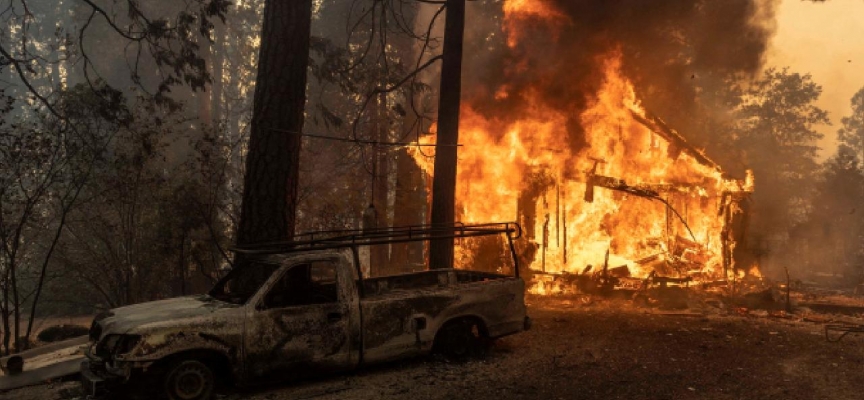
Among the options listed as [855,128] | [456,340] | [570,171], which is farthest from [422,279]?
[855,128]

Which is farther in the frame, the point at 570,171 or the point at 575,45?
the point at 575,45

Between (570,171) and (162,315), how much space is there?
13.2 m

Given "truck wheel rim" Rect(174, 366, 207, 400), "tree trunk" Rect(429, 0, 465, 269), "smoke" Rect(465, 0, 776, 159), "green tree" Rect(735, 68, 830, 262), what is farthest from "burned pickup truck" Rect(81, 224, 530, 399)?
"green tree" Rect(735, 68, 830, 262)

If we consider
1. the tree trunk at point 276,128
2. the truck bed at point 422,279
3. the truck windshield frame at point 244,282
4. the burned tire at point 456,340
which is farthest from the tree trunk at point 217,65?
the burned tire at point 456,340

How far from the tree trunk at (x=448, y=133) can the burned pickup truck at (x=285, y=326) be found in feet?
10.7

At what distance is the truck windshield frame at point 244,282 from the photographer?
697 centimetres

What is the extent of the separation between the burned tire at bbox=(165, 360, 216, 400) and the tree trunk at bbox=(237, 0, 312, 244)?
9.20ft

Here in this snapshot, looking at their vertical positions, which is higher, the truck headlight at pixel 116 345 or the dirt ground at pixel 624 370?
the truck headlight at pixel 116 345

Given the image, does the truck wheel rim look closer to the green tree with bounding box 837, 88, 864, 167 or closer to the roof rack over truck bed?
the roof rack over truck bed

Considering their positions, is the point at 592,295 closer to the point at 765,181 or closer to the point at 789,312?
the point at 789,312

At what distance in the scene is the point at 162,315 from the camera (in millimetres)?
6293

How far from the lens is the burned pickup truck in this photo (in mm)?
6043

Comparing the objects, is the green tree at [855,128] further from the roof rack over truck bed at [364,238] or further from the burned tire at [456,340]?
the burned tire at [456,340]

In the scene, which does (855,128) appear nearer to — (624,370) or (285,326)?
(624,370)
